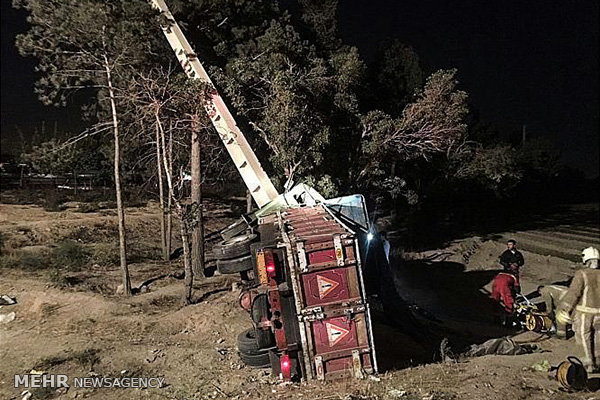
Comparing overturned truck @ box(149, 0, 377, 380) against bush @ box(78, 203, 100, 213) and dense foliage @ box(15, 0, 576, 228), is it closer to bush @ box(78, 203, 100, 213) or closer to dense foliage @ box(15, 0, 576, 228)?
dense foliage @ box(15, 0, 576, 228)

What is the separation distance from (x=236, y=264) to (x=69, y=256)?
9.68 m

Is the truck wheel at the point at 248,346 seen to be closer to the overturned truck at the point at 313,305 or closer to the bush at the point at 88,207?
the overturned truck at the point at 313,305

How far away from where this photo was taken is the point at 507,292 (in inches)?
465

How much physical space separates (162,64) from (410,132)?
818 centimetres

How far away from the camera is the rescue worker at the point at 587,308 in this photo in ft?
22.4

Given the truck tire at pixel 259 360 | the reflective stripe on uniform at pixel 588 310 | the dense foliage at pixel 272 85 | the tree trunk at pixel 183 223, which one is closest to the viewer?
the reflective stripe on uniform at pixel 588 310

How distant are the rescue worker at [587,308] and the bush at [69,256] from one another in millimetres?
13285

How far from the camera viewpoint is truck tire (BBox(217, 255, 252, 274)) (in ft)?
27.9

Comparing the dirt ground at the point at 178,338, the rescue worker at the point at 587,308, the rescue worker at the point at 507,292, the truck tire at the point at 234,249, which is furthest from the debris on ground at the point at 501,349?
the truck tire at the point at 234,249

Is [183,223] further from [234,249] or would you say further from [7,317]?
[7,317]

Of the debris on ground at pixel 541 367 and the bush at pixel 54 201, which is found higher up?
the bush at pixel 54 201

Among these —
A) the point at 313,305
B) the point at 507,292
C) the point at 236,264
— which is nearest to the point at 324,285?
the point at 313,305

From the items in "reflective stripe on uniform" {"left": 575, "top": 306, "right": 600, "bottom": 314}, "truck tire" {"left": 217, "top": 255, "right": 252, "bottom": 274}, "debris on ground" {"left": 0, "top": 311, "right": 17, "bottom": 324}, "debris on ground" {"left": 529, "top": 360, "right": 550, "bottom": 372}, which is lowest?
"debris on ground" {"left": 529, "top": 360, "right": 550, "bottom": 372}

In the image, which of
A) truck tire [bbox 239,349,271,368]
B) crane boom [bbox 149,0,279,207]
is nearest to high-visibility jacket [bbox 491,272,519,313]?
crane boom [bbox 149,0,279,207]
